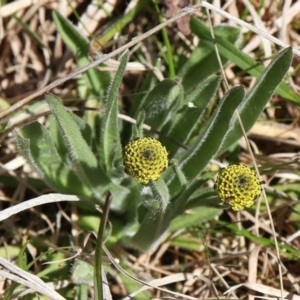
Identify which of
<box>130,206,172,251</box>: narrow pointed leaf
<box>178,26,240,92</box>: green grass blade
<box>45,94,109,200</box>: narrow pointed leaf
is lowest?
<box>130,206,172,251</box>: narrow pointed leaf

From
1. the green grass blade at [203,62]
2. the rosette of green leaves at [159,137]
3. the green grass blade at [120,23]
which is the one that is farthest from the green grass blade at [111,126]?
the green grass blade at [120,23]

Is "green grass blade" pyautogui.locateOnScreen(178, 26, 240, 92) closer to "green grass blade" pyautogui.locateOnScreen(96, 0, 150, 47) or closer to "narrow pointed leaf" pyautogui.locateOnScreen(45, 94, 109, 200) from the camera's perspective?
"green grass blade" pyautogui.locateOnScreen(96, 0, 150, 47)

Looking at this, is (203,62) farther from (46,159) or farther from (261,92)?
(46,159)

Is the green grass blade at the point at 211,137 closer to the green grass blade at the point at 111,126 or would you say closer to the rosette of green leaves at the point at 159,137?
the rosette of green leaves at the point at 159,137

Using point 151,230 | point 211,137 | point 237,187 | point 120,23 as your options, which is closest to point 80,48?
point 120,23

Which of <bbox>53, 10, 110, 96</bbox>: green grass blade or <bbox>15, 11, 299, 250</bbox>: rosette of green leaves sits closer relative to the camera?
<bbox>15, 11, 299, 250</bbox>: rosette of green leaves

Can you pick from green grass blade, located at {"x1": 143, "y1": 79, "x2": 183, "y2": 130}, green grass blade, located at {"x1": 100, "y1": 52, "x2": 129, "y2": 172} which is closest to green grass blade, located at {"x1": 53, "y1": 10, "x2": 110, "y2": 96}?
green grass blade, located at {"x1": 143, "y1": 79, "x2": 183, "y2": 130}

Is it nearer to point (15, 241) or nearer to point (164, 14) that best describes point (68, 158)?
point (15, 241)

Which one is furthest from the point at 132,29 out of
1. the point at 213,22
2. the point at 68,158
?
the point at 68,158
